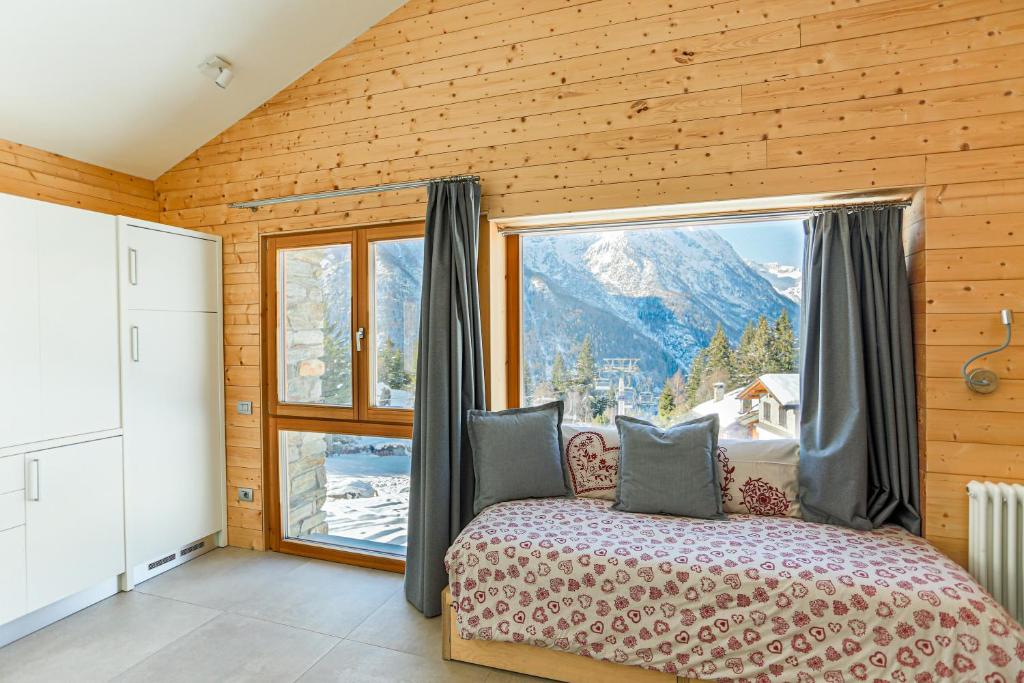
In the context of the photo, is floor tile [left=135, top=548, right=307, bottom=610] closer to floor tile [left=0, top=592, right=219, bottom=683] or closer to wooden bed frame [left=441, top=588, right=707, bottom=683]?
floor tile [left=0, top=592, right=219, bottom=683]

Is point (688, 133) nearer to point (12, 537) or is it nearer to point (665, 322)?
point (665, 322)

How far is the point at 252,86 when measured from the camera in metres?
3.27

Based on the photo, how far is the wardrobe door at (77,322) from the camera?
103 inches

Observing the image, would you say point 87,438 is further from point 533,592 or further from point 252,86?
point 533,592

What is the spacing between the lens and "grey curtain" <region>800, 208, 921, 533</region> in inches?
90.4

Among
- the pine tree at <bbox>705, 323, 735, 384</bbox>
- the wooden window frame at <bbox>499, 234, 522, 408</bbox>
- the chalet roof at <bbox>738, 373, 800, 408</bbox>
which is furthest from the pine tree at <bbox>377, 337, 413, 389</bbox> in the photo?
the chalet roof at <bbox>738, 373, 800, 408</bbox>

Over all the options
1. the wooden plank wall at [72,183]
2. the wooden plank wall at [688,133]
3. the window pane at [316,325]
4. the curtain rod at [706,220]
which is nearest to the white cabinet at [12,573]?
the wooden plank wall at [688,133]

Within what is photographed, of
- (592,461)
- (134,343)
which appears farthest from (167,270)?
(592,461)

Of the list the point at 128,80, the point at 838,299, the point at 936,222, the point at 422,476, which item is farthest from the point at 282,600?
the point at 936,222

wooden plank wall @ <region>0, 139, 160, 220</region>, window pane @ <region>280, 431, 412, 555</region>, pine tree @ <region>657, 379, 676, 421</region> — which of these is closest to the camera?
pine tree @ <region>657, 379, 676, 421</region>

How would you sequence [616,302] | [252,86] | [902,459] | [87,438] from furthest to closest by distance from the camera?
[252,86] < [616,302] < [87,438] < [902,459]

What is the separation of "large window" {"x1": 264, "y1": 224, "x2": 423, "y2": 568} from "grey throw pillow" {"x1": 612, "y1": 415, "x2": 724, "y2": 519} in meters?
1.31

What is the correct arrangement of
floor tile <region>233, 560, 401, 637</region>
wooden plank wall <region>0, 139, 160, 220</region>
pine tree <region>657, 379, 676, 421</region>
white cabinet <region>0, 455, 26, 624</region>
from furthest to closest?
wooden plank wall <region>0, 139, 160, 220</region> → pine tree <region>657, 379, 676, 421</region> → floor tile <region>233, 560, 401, 637</region> → white cabinet <region>0, 455, 26, 624</region>

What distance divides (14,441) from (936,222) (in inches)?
162
